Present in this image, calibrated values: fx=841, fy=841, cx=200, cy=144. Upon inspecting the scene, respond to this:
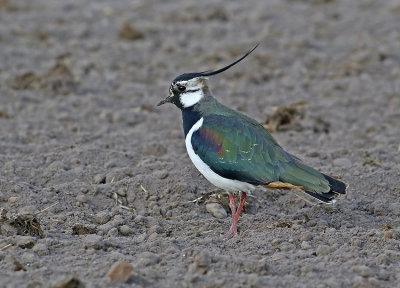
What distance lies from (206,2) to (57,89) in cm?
624

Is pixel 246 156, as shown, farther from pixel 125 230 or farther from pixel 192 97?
pixel 125 230

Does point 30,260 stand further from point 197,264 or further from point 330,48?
point 330,48

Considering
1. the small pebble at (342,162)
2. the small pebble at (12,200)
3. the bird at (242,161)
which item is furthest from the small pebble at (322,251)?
the small pebble at (12,200)

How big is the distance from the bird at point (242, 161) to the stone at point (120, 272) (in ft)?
5.06

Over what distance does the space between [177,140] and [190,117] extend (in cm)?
244

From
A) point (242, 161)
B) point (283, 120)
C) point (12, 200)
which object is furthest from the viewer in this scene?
point (283, 120)

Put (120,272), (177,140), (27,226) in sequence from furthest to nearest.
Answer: (177,140) < (27,226) < (120,272)

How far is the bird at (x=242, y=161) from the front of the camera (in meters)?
7.07

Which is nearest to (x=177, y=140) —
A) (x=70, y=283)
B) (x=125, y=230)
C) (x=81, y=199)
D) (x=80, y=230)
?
(x=81, y=199)

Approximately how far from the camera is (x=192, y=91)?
7828mm

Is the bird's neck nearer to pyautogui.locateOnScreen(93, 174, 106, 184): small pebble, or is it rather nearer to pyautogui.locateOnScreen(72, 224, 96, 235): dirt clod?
pyautogui.locateOnScreen(93, 174, 106, 184): small pebble

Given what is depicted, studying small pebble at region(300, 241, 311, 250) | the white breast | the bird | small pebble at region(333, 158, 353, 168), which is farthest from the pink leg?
small pebble at region(333, 158, 353, 168)

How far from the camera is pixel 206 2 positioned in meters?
17.7

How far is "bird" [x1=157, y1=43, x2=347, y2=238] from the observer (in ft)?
23.2
